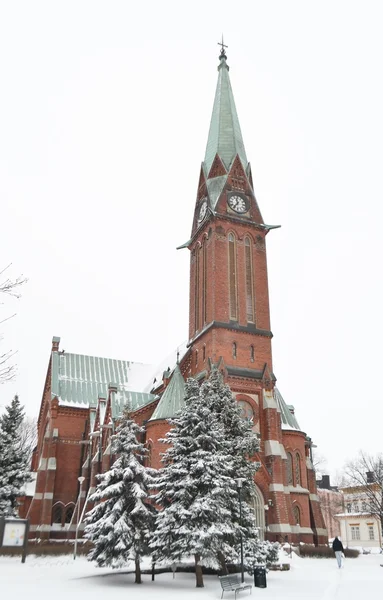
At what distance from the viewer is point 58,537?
1795 inches

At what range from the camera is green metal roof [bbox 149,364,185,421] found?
39062 millimetres

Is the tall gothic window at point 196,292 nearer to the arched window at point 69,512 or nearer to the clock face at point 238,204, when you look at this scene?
the clock face at point 238,204

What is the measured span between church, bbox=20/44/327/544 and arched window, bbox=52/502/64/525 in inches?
4.0

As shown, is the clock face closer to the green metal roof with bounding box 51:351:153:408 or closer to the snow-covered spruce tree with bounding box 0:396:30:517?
the green metal roof with bounding box 51:351:153:408

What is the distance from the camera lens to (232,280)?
42.6 m

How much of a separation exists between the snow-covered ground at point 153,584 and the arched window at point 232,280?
1928cm

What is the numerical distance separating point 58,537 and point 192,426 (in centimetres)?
3016

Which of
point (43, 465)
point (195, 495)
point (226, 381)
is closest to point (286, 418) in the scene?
point (226, 381)

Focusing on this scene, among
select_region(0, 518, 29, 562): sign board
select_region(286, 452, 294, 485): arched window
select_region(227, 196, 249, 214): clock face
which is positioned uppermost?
select_region(227, 196, 249, 214): clock face

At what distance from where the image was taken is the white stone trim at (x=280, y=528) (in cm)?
3381

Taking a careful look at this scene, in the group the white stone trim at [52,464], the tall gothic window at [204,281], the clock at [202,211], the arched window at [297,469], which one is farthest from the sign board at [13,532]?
the clock at [202,211]

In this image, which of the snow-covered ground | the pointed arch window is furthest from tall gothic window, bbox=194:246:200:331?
the snow-covered ground

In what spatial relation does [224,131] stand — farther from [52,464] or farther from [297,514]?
[52,464]

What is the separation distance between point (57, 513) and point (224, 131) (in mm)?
38653
